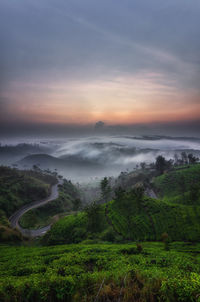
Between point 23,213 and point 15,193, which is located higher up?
point 15,193

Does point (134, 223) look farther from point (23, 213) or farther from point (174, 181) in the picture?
point (174, 181)

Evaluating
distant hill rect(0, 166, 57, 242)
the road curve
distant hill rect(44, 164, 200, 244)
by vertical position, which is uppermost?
distant hill rect(44, 164, 200, 244)

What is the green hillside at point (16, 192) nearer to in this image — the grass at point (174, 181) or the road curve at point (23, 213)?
the road curve at point (23, 213)

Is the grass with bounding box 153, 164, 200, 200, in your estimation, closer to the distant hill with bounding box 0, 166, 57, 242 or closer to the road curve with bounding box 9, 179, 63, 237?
the road curve with bounding box 9, 179, 63, 237

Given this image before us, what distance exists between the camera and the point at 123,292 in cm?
609

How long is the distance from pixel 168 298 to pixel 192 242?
4040cm

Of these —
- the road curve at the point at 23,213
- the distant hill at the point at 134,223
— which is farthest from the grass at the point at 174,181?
the road curve at the point at 23,213

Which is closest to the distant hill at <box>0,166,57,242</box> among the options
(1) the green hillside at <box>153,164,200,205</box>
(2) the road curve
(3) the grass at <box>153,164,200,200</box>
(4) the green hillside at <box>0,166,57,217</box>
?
(4) the green hillside at <box>0,166,57,217</box>

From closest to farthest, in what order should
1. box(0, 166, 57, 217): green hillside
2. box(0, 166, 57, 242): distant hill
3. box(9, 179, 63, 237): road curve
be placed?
box(9, 179, 63, 237): road curve → box(0, 166, 57, 242): distant hill → box(0, 166, 57, 217): green hillside

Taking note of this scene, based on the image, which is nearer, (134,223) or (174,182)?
(134,223)

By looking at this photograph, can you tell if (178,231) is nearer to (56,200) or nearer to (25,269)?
(25,269)

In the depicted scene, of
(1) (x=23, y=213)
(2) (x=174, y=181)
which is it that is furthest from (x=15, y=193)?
(2) (x=174, y=181)

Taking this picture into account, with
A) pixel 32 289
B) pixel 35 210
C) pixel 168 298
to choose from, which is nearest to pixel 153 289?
pixel 168 298

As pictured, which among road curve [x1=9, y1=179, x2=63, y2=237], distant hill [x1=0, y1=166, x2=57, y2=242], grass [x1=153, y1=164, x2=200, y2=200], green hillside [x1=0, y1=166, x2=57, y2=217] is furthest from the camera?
grass [x1=153, y1=164, x2=200, y2=200]
